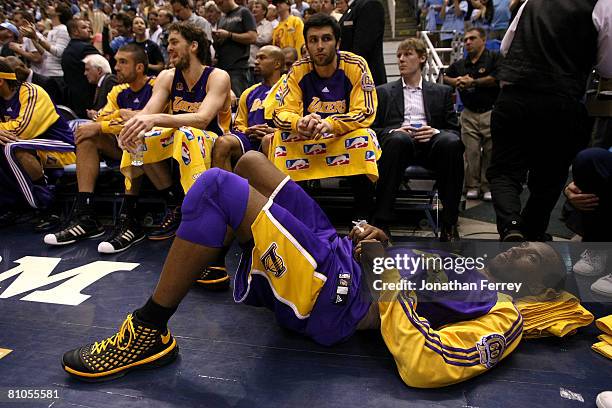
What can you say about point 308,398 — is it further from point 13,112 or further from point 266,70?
point 13,112

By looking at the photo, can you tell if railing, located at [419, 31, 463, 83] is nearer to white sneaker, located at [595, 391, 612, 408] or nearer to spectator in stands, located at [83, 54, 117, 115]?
spectator in stands, located at [83, 54, 117, 115]

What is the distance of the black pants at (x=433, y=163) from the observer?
2.85 metres

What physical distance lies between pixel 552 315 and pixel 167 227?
8.06 feet

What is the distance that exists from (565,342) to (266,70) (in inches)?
108

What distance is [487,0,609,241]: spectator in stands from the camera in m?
2.29

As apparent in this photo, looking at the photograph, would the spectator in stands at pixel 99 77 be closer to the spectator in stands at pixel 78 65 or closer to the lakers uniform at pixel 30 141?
the spectator in stands at pixel 78 65

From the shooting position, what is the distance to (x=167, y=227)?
3.29 meters

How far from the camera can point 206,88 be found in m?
3.17

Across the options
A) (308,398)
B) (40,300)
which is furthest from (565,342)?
(40,300)

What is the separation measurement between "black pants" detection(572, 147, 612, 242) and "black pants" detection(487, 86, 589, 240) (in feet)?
0.87

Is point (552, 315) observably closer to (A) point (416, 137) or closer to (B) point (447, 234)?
(B) point (447, 234)

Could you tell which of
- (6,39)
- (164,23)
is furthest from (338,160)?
(6,39)

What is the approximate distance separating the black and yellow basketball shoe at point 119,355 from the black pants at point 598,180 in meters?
2.00

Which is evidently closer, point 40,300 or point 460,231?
point 40,300
